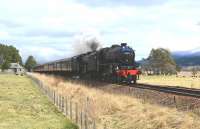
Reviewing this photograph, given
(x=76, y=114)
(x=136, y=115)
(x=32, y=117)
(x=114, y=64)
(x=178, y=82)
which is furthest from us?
(x=178, y=82)

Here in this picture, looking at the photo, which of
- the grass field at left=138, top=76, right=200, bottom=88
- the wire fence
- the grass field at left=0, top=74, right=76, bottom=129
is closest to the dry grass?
the wire fence

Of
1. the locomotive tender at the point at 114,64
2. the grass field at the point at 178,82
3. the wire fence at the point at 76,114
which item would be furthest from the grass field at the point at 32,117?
the grass field at the point at 178,82

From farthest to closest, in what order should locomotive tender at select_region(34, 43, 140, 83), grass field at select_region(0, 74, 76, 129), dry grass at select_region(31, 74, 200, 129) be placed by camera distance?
locomotive tender at select_region(34, 43, 140, 83) < grass field at select_region(0, 74, 76, 129) < dry grass at select_region(31, 74, 200, 129)

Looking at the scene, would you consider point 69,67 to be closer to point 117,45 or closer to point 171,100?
point 117,45

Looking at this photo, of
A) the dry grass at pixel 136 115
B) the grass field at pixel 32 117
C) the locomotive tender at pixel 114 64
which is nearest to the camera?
the dry grass at pixel 136 115

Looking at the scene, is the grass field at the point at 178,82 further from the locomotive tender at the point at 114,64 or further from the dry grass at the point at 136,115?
the dry grass at the point at 136,115

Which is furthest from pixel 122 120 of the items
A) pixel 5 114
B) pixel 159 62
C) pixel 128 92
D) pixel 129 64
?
pixel 159 62

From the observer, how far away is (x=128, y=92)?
1422 inches

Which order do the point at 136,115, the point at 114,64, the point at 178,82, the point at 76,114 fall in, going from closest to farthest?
the point at 76,114 → the point at 136,115 → the point at 114,64 → the point at 178,82

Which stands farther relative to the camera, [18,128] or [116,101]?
[116,101]

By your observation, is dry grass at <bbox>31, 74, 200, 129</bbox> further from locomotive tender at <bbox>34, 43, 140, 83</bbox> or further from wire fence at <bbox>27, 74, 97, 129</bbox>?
locomotive tender at <bbox>34, 43, 140, 83</bbox>

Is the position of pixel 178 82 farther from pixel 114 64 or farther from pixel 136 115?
pixel 136 115

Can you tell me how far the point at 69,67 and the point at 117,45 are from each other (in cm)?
2592

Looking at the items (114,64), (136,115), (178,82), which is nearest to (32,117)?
(136,115)
